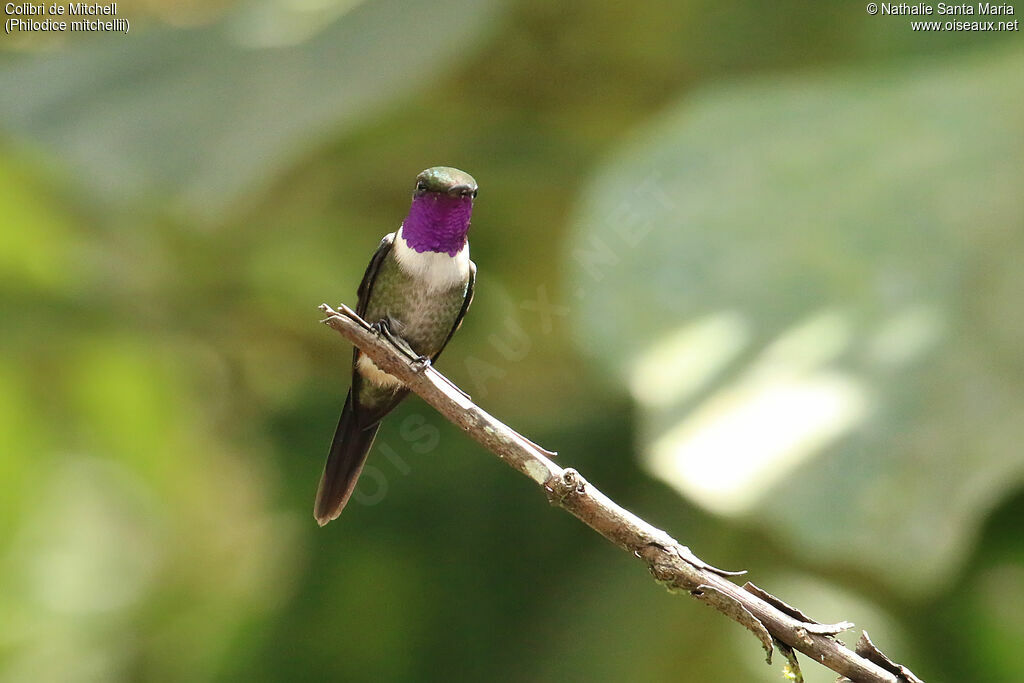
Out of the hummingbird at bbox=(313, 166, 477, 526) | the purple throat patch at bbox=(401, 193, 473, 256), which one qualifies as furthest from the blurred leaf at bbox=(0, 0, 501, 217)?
the purple throat patch at bbox=(401, 193, 473, 256)

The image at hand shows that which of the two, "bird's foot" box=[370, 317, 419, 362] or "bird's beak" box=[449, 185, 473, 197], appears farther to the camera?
"bird's beak" box=[449, 185, 473, 197]

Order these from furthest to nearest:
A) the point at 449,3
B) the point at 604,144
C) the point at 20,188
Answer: the point at 20,188 → the point at 604,144 → the point at 449,3

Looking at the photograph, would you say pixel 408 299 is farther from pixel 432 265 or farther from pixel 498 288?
pixel 498 288

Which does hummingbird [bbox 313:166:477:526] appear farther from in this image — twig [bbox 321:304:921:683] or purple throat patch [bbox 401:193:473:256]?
twig [bbox 321:304:921:683]

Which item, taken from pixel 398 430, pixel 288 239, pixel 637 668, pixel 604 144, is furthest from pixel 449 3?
pixel 637 668

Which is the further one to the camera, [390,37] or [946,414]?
[390,37]

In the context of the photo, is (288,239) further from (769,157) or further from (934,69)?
(934,69)

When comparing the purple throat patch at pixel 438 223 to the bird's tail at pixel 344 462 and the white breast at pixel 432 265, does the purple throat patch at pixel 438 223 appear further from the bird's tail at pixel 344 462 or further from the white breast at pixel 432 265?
the bird's tail at pixel 344 462
